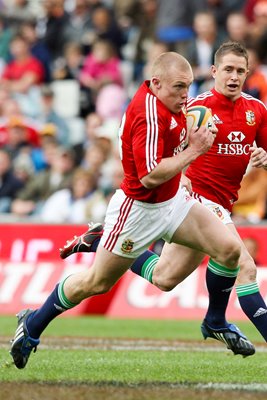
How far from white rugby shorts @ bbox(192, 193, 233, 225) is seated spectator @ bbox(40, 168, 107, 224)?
6.40 metres

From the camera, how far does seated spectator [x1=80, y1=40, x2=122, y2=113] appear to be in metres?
19.6

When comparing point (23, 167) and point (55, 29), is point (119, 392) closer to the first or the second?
point (23, 167)

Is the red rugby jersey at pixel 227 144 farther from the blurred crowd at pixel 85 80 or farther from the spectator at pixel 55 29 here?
the spectator at pixel 55 29

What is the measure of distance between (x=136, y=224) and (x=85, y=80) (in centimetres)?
1184

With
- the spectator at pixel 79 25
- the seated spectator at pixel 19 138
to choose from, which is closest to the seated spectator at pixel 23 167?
the seated spectator at pixel 19 138

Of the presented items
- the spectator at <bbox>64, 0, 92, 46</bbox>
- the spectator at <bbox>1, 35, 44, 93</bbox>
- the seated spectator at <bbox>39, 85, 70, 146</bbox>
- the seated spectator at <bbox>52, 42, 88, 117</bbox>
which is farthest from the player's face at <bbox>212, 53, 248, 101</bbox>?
the spectator at <bbox>64, 0, 92, 46</bbox>

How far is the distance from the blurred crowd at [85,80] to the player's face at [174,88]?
24.4 feet

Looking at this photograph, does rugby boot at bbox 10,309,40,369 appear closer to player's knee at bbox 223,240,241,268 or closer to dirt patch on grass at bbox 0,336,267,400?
dirt patch on grass at bbox 0,336,267,400

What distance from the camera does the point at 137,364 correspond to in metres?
9.02

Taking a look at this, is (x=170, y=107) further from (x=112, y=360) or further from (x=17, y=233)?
(x=17, y=233)

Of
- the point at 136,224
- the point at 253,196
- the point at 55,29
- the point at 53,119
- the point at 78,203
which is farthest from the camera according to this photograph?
the point at 55,29

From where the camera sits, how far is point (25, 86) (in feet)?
68.1

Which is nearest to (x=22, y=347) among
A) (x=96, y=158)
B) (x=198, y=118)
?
(x=198, y=118)

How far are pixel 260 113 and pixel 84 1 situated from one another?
12.4m
